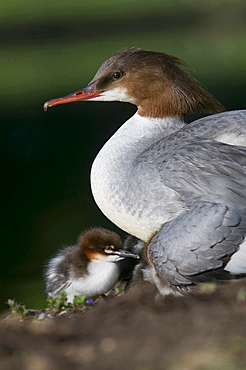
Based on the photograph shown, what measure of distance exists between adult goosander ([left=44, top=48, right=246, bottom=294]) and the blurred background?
119 cm

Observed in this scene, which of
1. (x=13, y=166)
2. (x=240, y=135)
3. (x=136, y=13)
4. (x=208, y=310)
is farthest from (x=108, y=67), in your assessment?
(x=136, y=13)

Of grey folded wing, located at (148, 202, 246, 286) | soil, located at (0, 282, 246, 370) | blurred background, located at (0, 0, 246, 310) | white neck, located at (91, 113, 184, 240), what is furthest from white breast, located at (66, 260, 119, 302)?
soil, located at (0, 282, 246, 370)

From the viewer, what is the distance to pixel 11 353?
5.99 feet

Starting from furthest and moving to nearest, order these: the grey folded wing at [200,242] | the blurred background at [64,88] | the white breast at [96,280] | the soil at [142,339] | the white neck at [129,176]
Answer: the blurred background at [64,88] < the white breast at [96,280] < the white neck at [129,176] < the grey folded wing at [200,242] < the soil at [142,339]

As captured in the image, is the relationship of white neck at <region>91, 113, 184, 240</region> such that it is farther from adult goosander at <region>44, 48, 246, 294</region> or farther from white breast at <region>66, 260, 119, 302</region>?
white breast at <region>66, 260, 119, 302</region>

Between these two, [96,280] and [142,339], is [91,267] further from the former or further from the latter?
[142,339]

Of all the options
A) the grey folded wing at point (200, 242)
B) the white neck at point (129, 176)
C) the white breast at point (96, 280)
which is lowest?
the white breast at point (96, 280)

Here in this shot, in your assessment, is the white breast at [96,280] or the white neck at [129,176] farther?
the white breast at [96,280]

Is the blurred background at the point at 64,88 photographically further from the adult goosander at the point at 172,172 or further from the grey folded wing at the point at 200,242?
the grey folded wing at the point at 200,242

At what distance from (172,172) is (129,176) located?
0.25 meters

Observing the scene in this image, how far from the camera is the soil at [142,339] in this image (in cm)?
170

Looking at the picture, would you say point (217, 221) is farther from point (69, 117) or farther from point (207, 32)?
point (207, 32)

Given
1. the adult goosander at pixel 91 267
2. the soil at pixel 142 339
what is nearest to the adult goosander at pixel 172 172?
the adult goosander at pixel 91 267

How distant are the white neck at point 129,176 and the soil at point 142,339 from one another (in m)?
0.72
